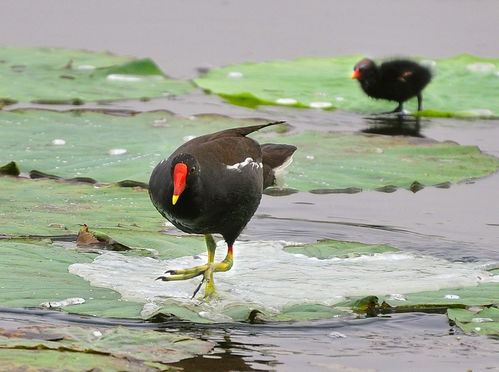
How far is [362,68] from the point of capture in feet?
29.2

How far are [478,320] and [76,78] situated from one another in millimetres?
5159

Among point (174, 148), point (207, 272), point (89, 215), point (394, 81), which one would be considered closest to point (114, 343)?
point (207, 272)

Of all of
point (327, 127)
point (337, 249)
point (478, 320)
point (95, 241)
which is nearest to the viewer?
point (478, 320)

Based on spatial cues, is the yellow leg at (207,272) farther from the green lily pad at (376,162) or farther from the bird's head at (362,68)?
the bird's head at (362,68)

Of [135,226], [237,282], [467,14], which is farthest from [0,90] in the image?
[467,14]

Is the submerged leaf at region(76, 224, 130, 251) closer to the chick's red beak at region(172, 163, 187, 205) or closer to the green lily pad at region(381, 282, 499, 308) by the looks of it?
the chick's red beak at region(172, 163, 187, 205)

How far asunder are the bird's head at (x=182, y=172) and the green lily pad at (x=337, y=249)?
2.66 ft

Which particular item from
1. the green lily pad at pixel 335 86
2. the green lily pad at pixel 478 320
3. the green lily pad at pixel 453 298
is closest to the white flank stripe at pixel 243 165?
the green lily pad at pixel 453 298

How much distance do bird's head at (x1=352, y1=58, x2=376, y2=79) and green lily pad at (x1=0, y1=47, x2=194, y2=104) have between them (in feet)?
4.15

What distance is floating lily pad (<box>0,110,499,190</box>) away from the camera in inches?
251

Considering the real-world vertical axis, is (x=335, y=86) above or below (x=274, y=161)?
below

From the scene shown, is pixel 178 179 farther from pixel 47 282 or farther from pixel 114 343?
pixel 114 343

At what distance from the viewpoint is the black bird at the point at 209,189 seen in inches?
181

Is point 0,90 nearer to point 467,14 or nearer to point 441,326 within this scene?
point 441,326
